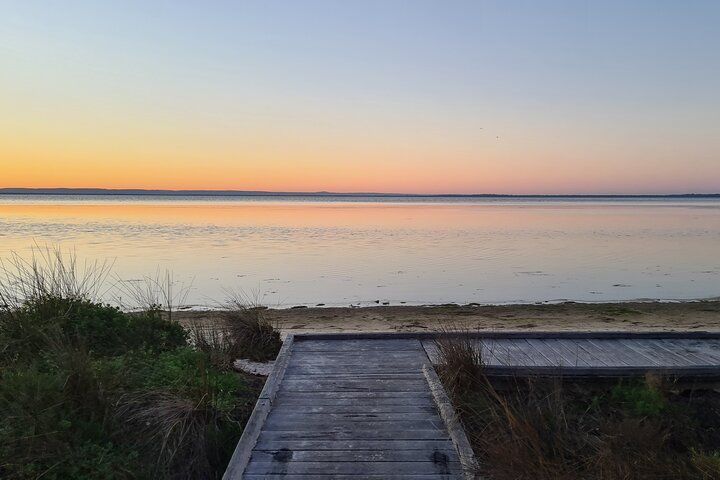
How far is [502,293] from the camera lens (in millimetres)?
16891

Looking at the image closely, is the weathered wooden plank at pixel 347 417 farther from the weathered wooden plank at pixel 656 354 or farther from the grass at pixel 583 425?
the weathered wooden plank at pixel 656 354

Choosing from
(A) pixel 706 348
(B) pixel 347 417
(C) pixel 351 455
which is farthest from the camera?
(A) pixel 706 348

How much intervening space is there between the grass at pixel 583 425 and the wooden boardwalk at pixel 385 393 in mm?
194

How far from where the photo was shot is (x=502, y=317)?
1307cm

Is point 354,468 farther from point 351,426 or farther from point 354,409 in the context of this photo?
point 354,409

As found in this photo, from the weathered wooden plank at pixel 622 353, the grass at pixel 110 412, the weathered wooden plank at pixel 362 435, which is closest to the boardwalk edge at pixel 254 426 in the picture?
the weathered wooden plank at pixel 362 435

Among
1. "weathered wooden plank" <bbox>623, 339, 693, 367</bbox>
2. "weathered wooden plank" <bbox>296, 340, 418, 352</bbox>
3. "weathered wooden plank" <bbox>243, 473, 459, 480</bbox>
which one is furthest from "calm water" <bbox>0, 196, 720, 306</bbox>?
"weathered wooden plank" <bbox>243, 473, 459, 480</bbox>

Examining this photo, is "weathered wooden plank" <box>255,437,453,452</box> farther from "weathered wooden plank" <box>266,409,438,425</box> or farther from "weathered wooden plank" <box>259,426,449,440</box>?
"weathered wooden plank" <box>266,409,438,425</box>

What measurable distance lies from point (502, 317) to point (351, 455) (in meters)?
9.76

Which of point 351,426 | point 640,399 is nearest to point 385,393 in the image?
point 351,426

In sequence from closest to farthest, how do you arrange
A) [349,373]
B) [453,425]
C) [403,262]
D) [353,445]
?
[353,445] < [453,425] < [349,373] < [403,262]

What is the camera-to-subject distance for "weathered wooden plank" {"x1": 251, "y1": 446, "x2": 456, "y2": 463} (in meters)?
3.89

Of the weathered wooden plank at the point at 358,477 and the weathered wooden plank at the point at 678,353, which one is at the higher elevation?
the weathered wooden plank at the point at 358,477

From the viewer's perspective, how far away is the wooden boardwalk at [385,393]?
12.6 ft
